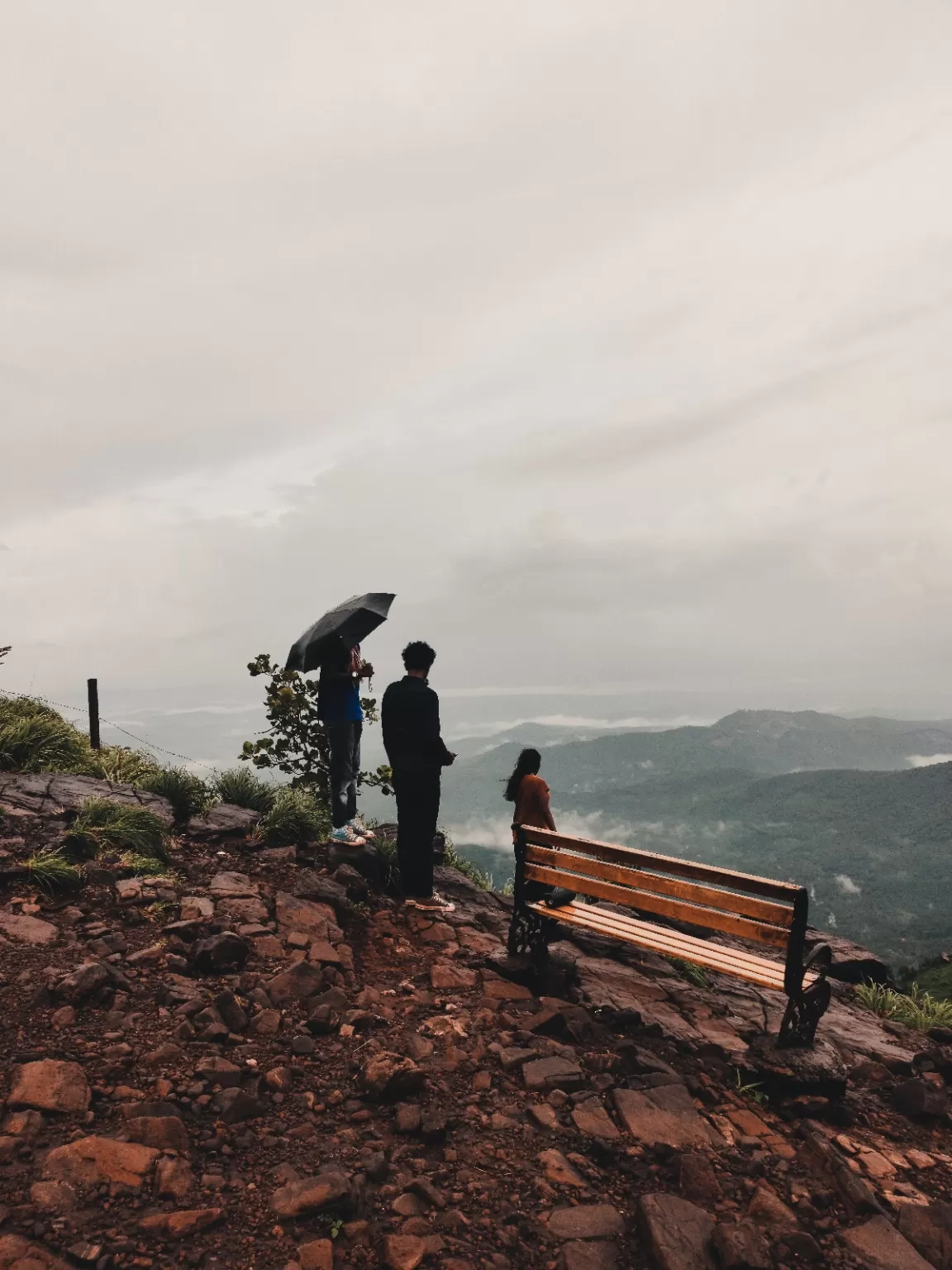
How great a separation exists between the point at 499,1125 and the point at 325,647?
5085 mm

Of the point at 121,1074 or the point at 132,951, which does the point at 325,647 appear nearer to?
the point at 132,951

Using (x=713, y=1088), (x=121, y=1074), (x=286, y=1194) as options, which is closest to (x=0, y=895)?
(x=121, y=1074)

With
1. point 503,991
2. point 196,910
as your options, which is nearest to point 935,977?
point 503,991

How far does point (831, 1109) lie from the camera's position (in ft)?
17.4

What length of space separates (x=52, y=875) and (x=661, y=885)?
5.67 m

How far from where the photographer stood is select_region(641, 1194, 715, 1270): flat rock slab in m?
3.70

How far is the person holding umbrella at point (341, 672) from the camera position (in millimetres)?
8273

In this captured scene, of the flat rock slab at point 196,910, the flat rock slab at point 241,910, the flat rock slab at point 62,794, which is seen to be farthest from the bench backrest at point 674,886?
the flat rock slab at point 62,794

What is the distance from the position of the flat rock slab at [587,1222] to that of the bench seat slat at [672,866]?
2.26 m

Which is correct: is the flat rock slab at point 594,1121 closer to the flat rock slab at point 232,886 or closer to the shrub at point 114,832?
the flat rock slab at point 232,886

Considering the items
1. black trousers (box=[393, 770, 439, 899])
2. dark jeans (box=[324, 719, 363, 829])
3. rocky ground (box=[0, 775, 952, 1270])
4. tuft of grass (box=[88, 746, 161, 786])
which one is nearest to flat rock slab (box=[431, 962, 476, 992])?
rocky ground (box=[0, 775, 952, 1270])

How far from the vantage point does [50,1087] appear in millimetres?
4344

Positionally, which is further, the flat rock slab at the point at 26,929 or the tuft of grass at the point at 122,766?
the tuft of grass at the point at 122,766

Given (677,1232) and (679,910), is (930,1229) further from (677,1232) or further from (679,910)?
(679,910)
